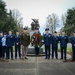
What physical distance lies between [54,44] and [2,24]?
4818 centimetres

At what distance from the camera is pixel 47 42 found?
61.6 feet

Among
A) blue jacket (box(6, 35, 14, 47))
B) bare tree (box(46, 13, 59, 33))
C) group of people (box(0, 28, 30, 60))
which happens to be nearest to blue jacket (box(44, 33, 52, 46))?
group of people (box(0, 28, 30, 60))

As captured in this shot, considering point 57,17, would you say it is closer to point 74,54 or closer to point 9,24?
point 9,24

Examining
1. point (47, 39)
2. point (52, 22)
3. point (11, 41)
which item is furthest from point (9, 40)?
point (52, 22)

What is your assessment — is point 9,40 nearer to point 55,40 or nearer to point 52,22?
point 55,40

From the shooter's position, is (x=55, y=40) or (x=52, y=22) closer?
(x=55, y=40)

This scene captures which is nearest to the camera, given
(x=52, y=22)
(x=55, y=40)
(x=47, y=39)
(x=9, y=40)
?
(x=9, y=40)

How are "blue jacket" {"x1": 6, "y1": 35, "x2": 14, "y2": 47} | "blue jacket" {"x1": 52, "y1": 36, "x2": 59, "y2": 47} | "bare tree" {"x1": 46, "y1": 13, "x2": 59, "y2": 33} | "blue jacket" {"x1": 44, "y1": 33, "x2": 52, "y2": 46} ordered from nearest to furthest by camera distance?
→ "blue jacket" {"x1": 6, "y1": 35, "x2": 14, "y2": 47} < "blue jacket" {"x1": 44, "y1": 33, "x2": 52, "y2": 46} < "blue jacket" {"x1": 52, "y1": 36, "x2": 59, "y2": 47} < "bare tree" {"x1": 46, "y1": 13, "x2": 59, "y2": 33}

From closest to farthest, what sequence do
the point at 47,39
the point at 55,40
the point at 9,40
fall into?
Result: 1. the point at 9,40
2. the point at 47,39
3. the point at 55,40

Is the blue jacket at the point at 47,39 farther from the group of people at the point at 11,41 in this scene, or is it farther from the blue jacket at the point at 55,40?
the group of people at the point at 11,41

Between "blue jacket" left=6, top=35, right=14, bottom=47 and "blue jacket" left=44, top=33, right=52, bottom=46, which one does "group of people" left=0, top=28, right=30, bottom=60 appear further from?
"blue jacket" left=44, top=33, right=52, bottom=46

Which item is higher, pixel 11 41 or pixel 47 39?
pixel 47 39

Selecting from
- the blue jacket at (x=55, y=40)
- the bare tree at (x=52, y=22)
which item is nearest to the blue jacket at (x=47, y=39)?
the blue jacket at (x=55, y=40)

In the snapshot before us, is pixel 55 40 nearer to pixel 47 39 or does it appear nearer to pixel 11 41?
pixel 47 39
